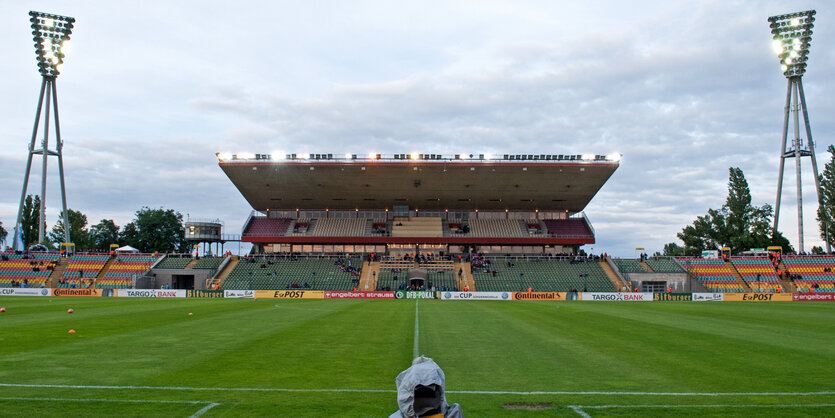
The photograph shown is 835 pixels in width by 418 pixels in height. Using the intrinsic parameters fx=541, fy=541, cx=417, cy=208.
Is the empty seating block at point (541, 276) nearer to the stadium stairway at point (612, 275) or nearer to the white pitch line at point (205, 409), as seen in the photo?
the stadium stairway at point (612, 275)

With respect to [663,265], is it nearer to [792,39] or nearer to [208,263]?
[792,39]

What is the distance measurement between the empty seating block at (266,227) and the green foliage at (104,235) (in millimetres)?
43367

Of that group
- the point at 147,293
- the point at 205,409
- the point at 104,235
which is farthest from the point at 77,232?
the point at 205,409

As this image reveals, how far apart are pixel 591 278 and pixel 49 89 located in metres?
67.0

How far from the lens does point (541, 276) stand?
62.7 meters

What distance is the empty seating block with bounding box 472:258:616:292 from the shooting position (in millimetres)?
59906

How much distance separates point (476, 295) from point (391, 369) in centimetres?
4274

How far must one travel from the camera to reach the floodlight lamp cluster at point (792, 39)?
59312 millimetres

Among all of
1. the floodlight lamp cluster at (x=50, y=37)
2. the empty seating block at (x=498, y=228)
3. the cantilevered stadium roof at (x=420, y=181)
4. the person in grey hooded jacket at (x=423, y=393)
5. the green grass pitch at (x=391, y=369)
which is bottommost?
the green grass pitch at (x=391, y=369)

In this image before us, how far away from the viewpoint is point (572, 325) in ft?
71.8

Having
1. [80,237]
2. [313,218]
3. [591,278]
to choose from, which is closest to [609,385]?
[591,278]

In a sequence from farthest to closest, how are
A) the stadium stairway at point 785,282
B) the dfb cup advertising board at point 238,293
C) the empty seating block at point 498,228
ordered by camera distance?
the empty seating block at point 498,228
the stadium stairway at point 785,282
the dfb cup advertising board at point 238,293

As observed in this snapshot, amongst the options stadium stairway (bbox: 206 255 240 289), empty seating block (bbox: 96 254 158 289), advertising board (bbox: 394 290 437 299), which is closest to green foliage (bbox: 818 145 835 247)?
advertising board (bbox: 394 290 437 299)

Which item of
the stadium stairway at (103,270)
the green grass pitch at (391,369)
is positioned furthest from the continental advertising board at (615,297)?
the stadium stairway at (103,270)
